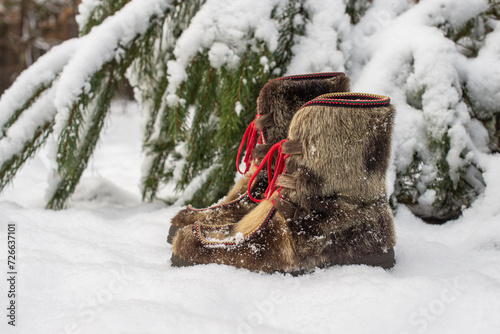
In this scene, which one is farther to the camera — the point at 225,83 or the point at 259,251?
the point at 225,83

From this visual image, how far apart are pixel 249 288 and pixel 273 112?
620 mm

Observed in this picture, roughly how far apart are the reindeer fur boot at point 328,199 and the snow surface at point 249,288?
0.17 ft

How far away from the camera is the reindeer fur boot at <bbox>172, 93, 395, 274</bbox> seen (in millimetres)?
1053

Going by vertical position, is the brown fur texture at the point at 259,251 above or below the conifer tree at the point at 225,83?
below

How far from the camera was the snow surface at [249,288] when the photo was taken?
2.70 feet

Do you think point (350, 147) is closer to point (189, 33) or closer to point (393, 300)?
point (393, 300)

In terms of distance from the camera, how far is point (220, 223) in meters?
1.35

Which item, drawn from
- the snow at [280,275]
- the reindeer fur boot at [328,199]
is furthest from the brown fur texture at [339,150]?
the snow at [280,275]

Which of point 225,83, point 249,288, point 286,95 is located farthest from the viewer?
point 225,83

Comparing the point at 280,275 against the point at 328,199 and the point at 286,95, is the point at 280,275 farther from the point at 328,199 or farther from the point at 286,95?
the point at 286,95

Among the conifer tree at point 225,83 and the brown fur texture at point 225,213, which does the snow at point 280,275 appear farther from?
the brown fur texture at point 225,213

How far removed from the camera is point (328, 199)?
1096 millimetres

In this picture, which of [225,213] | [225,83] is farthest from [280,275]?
[225,83]

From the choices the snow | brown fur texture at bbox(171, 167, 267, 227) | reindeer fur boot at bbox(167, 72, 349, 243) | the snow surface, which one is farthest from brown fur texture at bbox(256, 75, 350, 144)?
the snow surface
